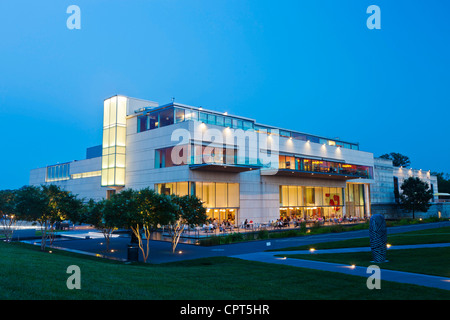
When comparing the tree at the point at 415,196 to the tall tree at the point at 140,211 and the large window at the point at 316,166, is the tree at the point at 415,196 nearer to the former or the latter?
the large window at the point at 316,166

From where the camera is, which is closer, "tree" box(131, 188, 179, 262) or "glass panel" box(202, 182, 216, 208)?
"tree" box(131, 188, 179, 262)

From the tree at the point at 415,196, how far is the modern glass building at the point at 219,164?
1734 centimetres

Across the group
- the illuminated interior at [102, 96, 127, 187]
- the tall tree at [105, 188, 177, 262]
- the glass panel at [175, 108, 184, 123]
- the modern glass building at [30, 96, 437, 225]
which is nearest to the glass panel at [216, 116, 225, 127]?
the modern glass building at [30, 96, 437, 225]

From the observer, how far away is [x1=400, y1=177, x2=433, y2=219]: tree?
65.0 meters

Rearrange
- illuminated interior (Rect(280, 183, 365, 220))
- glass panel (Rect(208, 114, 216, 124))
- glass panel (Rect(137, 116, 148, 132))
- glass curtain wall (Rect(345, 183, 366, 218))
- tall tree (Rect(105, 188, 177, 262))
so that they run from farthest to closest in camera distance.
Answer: glass curtain wall (Rect(345, 183, 366, 218)), illuminated interior (Rect(280, 183, 365, 220)), glass panel (Rect(137, 116, 148, 132)), glass panel (Rect(208, 114, 216, 124)), tall tree (Rect(105, 188, 177, 262))

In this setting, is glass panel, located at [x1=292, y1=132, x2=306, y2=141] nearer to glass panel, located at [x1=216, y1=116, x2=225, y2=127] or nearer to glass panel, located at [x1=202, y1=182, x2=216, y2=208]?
glass panel, located at [x1=216, y1=116, x2=225, y2=127]

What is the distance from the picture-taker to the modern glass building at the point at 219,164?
38000 millimetres

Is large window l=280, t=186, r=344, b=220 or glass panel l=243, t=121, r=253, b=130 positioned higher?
glass panel l=243, t=121, r=253, b=130

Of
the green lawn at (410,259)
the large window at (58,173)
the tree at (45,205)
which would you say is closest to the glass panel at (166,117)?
the tree at (45,205)

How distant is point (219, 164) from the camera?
1390 inches

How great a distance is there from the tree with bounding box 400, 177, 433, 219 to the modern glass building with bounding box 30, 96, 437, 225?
683 inches

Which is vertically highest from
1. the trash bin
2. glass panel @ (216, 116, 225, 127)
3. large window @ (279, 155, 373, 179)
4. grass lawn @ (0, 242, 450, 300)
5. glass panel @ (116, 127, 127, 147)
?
glass panel @ (216, 116, 225, 127)

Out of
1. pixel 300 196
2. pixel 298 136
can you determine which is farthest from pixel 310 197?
pixel 298 136
